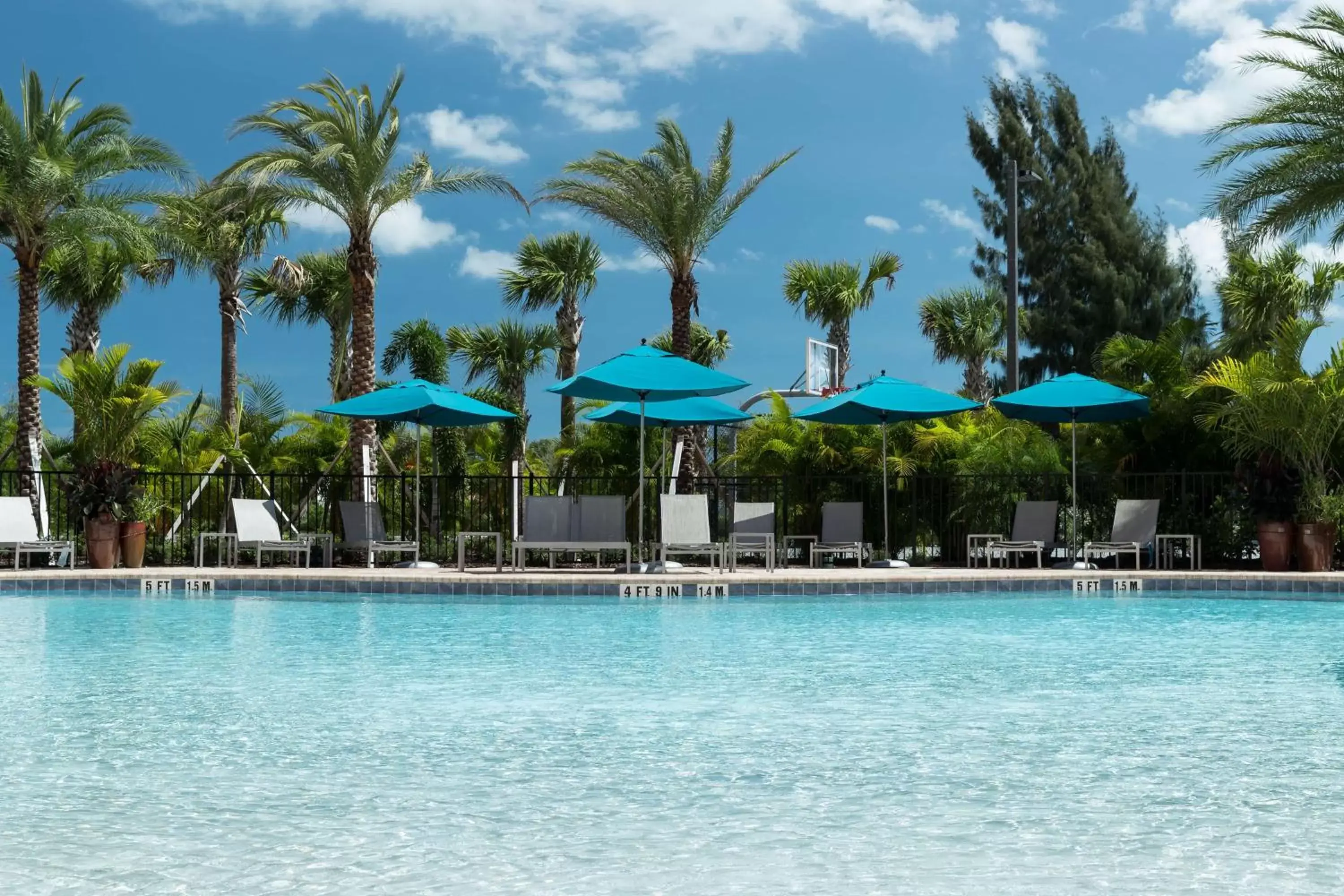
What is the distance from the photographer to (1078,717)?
6.07 metres

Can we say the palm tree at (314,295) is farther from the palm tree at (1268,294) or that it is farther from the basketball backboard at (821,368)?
the palm tree at (1268,294)

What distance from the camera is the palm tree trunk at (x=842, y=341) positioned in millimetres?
31469

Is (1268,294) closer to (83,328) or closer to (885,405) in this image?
A: (885,405)

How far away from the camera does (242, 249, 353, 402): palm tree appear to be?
29344 mm

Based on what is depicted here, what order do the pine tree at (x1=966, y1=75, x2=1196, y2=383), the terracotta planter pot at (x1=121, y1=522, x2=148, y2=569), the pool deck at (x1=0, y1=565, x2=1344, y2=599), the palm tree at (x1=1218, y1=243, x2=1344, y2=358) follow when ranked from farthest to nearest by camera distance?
the pine tree at (x1=966, y1=75, x2=1196, y2=383), the palm tree at (x1=1218, y1=243, x2=1344, y2=358), the terracotta planter pot at (x1=121, y1=522, x2=148, y2=569), the pool deck at (x1=0, y1=565, x2=1344, y2=599)

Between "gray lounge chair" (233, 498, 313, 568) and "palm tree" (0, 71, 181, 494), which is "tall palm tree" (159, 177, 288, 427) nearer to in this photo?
"palm tree" (0, 71, 181, 494)

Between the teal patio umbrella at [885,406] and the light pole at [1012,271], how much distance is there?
3.77 metres

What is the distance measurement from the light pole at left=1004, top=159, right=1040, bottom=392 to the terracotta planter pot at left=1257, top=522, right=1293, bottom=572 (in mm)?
4762

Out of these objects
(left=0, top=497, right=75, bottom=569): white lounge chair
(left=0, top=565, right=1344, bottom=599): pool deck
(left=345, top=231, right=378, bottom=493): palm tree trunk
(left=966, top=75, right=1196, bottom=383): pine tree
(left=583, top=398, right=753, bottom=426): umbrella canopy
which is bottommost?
(left=0, top=565, right=1344, bottom=599): pool deck

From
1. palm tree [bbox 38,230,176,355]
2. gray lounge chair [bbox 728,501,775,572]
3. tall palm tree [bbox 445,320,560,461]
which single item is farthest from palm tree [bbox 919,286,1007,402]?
gray lounge chair [bbox 728,501,775,572]

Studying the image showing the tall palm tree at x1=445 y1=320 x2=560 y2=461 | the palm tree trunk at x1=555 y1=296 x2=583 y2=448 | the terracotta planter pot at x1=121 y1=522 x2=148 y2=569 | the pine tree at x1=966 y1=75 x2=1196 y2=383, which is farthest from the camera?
the pine tree at x1=966 y1=75 x2=1196 y2=383

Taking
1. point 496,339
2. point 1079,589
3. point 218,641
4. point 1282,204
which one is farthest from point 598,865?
point 496,339

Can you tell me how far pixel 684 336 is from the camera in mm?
18609

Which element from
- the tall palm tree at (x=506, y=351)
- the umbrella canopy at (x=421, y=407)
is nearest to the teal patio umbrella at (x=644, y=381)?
the umbrella canopy at (x=421, y=407)
